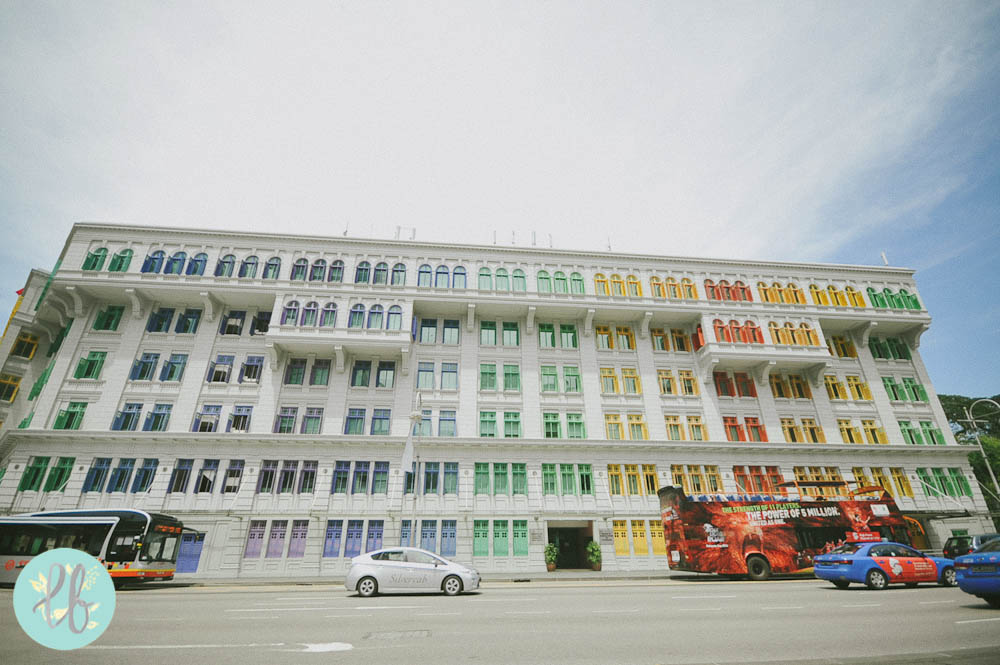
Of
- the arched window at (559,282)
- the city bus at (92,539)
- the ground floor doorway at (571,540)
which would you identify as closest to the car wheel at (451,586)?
the ground floor doorway at (571,540)

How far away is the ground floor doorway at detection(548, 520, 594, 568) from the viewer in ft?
87.9

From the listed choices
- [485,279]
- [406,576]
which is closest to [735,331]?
[485,279]

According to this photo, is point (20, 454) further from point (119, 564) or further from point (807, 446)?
point (807, 446)

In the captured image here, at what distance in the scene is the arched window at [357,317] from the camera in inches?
1152

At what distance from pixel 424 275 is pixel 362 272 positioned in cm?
436

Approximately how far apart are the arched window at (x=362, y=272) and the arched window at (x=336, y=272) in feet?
3.13

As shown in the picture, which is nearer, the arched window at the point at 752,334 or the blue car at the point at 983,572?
the blue car at the point at 983,572

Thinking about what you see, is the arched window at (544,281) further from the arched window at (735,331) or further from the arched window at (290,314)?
the arched window at (290,314)

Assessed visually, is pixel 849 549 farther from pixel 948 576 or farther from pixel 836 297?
pixel 836 297

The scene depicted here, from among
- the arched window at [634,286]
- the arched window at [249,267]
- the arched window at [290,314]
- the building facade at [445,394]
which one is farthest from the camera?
the arched window at [634,286]

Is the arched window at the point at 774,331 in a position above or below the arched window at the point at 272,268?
below

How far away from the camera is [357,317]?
2953cm

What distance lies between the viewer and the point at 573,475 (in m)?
27.2

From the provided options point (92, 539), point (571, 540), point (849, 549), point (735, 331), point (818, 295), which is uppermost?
point (818, 295)
